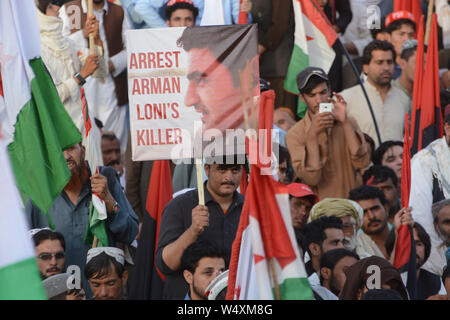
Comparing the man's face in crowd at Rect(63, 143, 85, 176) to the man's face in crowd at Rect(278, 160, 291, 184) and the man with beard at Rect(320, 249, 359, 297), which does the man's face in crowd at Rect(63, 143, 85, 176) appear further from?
the man with beard at Rect(320, 249, 359, 297)

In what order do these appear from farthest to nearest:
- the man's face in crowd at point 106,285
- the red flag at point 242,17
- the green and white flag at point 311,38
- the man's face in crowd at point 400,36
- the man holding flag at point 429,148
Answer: the man's face in crowd at point 400,36
the green and white flag at point 311,38
the red flag at point 242,17
the man holding flag at point 429,148
the man's face in crowd at point 106,285

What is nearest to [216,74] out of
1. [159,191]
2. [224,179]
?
[224,179]

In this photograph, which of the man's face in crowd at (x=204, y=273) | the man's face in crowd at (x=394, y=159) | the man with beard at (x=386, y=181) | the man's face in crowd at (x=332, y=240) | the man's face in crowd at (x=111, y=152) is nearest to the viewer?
the man's face in crowd at (x=204, y=273)

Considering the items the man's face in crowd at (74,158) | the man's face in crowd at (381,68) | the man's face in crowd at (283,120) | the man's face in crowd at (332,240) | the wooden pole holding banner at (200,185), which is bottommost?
the man's face in crowd at (332,240)

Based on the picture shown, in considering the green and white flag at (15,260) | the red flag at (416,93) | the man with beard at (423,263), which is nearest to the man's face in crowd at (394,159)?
the red flag at (416,93)

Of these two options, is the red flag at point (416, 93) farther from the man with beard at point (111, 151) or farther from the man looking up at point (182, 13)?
the man with beard at point (111, 151)

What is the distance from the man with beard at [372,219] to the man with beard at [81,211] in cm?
178

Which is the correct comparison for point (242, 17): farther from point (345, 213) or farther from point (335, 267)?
point (335, 267)

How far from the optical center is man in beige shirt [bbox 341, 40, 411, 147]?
9.84 m

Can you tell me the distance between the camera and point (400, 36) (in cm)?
1083

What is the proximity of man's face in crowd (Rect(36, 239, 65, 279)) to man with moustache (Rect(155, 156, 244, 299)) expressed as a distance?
0.75 metres

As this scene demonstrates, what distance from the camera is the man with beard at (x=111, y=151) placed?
9.70 meters
